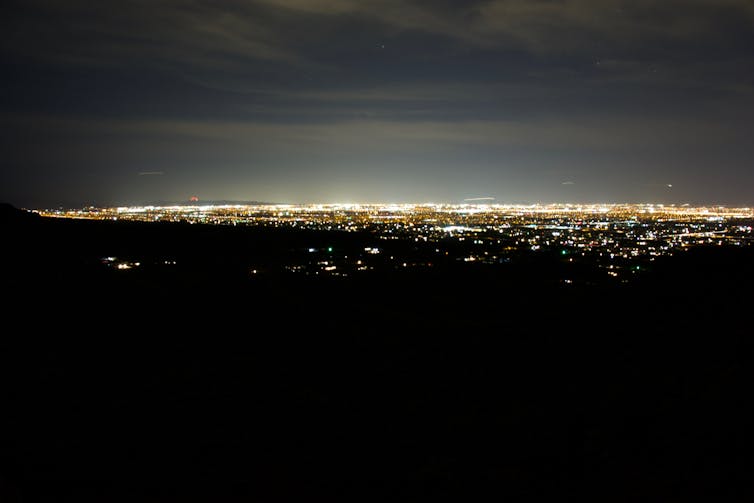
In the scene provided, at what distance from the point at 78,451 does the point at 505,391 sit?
6437 mm

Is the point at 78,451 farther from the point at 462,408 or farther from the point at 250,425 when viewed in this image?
the point at 462,408

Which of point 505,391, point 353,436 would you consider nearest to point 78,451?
point 353,436

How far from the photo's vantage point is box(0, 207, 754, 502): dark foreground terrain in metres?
6.50

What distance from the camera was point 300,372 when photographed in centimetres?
1047

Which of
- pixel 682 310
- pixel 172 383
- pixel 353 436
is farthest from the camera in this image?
pixel 682 310

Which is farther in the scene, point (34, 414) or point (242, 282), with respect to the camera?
point (242, 282)

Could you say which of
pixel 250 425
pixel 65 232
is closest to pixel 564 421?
pixel 250 425

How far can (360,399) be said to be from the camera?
9.07 m

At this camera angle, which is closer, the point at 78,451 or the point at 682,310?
the point at 78,451

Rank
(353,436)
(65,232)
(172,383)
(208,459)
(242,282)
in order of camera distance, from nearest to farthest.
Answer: (208,459) → (353,436) → (172,383) → (242,282) → (65,232)

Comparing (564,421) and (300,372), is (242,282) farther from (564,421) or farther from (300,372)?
(564,421)

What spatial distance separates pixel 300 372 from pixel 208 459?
370 centimetres

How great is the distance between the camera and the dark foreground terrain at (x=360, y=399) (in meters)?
6.50

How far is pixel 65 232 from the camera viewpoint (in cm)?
3922
